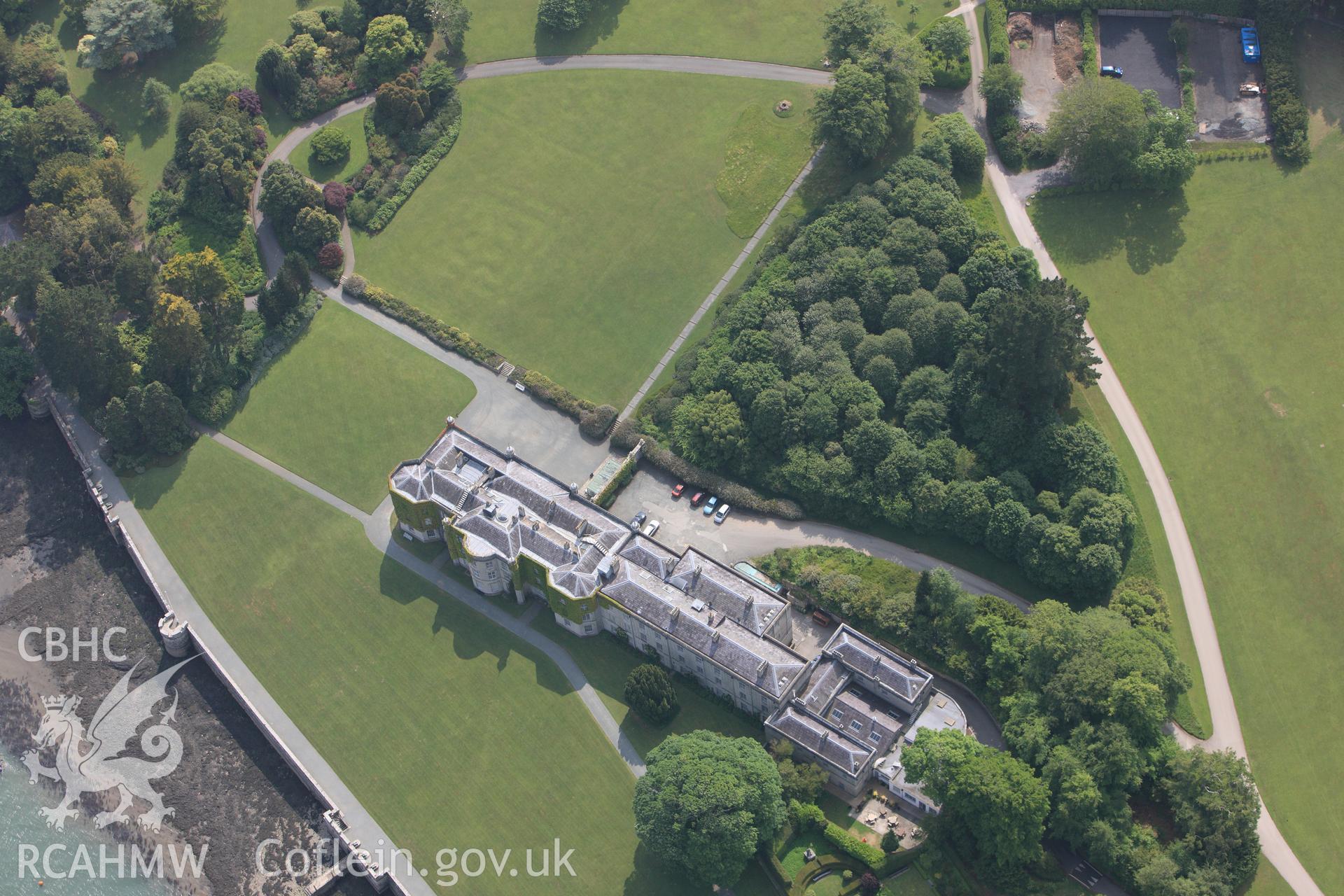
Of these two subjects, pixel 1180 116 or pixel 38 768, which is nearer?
pixel 38 768

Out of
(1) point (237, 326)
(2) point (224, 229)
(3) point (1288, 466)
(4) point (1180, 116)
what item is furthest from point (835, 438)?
(2) point (224, 229)

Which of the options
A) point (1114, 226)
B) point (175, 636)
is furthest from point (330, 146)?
point (1114, 226)

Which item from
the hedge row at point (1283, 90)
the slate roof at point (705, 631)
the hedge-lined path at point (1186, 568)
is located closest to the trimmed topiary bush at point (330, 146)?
the slate roof at point (705, 631)

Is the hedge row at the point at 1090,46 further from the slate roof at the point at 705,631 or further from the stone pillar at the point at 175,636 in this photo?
the stone pillar at the point at 175,636

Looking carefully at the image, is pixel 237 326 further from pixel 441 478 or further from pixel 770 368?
pixel 770 368

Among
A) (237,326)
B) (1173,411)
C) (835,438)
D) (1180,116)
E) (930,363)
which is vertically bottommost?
(237,326)

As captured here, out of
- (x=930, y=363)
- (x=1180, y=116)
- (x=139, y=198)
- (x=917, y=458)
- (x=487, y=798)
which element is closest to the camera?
(x=487, y=798)
